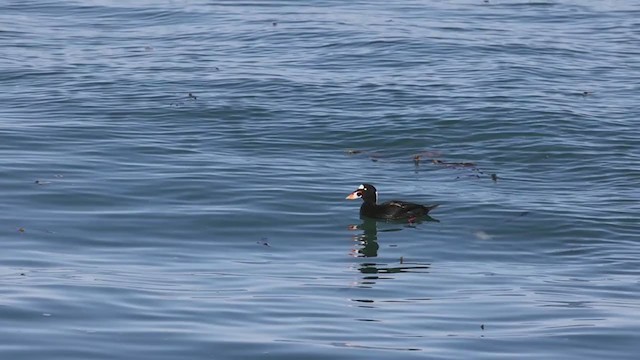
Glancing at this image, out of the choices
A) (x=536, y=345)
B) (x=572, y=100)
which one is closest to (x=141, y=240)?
(x=536, y=345)

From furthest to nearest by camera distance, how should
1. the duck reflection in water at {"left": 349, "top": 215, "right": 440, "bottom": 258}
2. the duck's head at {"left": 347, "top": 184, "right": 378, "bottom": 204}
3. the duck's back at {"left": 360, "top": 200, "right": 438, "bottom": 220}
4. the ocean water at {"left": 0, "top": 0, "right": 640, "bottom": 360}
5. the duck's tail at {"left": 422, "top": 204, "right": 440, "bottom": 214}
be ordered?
the duck's head at {"left": 347, "top": 184, "right": 378, "bottom": 204} → the duck's tail at {"left": 422, "top": 204, "right": 440, "bottom": 214} → the duck's back at {"left": 360, "top": 200, "right": 438, "bottom": 220} → the duck reflection in water at {"left": 349, "top": 215, "right": 440, "bottom": 258} → the ocean water at {"left": 0, "top": 0, "right": 640, "bottom": 360}

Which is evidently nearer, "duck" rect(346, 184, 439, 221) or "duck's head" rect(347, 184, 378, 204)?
"duck" rect(346, 184, 439, 221)

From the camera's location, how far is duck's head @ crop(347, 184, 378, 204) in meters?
19.2

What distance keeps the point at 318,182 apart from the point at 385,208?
257 centimetres

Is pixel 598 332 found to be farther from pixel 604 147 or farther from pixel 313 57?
pixel 313 57

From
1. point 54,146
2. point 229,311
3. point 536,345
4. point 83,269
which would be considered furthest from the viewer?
point 54,146

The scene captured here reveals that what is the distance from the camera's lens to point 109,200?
1984 cm

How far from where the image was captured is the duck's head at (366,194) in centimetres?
1925

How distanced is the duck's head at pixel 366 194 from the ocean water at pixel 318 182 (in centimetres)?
33

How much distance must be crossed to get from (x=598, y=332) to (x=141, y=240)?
22.3 ft

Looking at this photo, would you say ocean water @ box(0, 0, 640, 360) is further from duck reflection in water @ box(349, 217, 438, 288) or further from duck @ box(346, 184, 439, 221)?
duck @ box(346, 184, 439, 221)

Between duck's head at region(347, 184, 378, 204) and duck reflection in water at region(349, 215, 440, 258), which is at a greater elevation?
duck's head at region(347, 184, 378, 204)

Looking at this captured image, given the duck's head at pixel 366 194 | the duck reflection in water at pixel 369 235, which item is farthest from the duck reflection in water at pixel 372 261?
the duck's head at pixel 366 194

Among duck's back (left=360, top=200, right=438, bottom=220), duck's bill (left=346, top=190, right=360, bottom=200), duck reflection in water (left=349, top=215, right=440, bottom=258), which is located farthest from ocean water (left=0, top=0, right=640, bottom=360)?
duck's bill (left=346, top=190, right=360, bottom=200)
